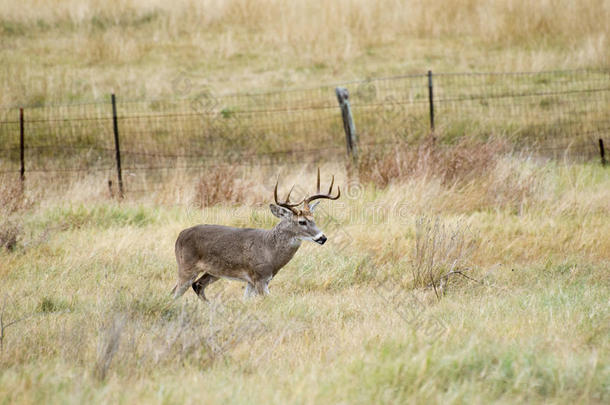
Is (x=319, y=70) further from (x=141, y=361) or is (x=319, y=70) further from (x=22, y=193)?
(x=141, y=361)

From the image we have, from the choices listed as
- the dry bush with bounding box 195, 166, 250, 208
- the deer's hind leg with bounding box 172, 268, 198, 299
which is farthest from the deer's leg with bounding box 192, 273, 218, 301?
the dry bush with bounding box 195, 166, 250, 208

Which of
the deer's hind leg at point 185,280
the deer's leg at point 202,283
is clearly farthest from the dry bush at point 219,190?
the deer's hind leg at point 185,280

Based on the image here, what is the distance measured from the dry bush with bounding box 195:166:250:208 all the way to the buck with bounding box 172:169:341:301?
127 inches

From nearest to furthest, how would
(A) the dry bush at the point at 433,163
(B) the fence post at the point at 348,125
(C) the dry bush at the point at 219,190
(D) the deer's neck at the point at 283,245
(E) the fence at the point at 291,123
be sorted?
(D) the deer's neck at the point at 283,245 → (A) the dry bush at the point at 433,163 → (C) the dry bush at the point at 219,190 → (B) the fence post at the point at 348,125 → (E) the fence at the point at 291,123

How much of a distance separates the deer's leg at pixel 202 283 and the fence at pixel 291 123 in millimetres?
7529

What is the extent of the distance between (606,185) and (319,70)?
11576mm

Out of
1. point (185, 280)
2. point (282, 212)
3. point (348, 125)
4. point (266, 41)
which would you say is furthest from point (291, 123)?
point (185, 280)

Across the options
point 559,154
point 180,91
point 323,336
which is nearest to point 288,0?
point 180,91

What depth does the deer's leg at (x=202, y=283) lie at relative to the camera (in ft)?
26.1

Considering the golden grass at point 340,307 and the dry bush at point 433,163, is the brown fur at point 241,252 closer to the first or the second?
the golden grass at point 340,307

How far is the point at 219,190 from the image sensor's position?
37.2 ft

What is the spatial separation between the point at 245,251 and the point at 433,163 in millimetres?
4287

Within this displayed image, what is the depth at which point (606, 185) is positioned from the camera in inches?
451

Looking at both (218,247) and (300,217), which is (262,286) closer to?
(218,247)
